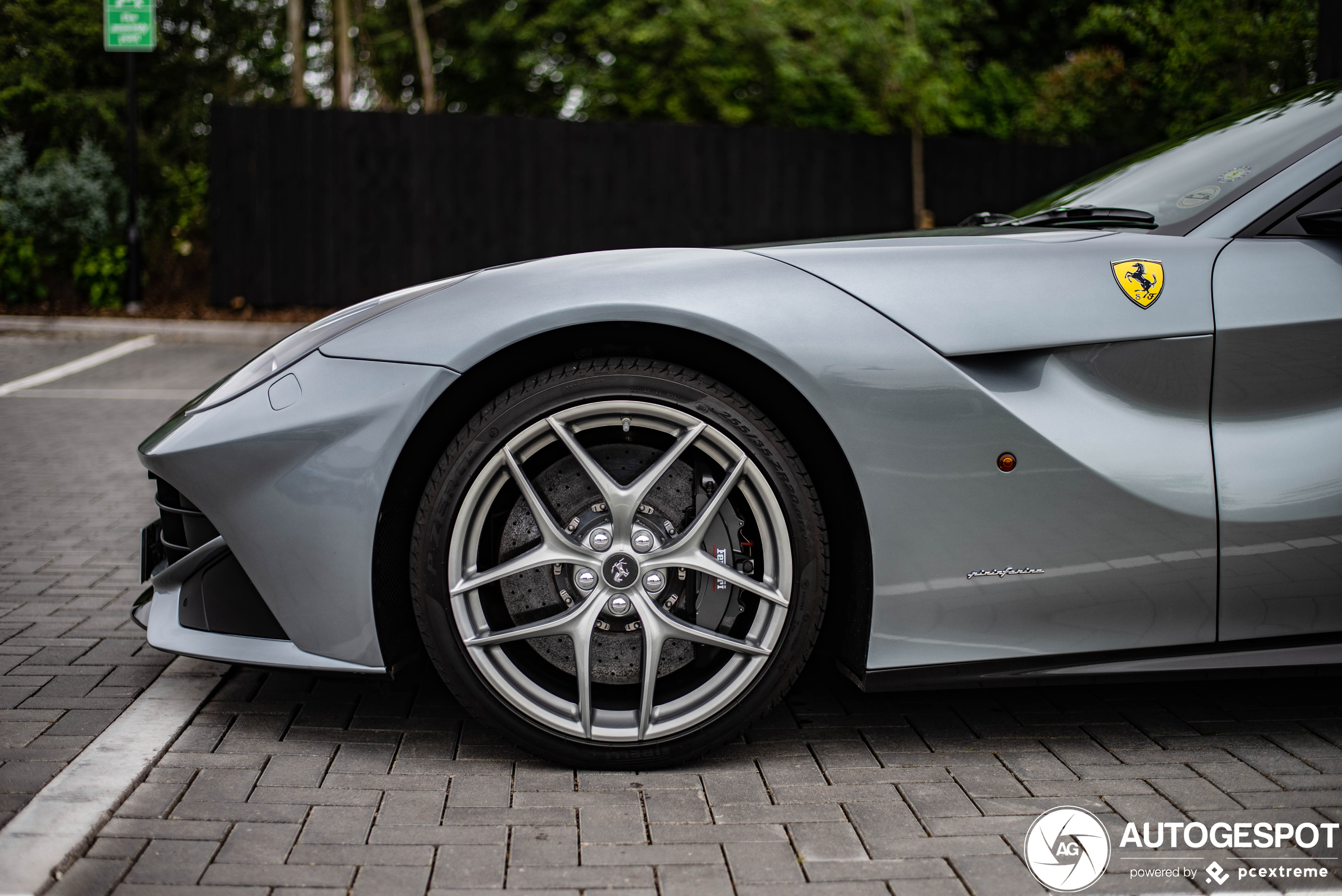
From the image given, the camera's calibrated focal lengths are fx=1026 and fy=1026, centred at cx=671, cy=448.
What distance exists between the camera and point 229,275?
12.4 metres

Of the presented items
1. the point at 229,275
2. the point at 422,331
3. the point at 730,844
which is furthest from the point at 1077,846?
the point at 229,275

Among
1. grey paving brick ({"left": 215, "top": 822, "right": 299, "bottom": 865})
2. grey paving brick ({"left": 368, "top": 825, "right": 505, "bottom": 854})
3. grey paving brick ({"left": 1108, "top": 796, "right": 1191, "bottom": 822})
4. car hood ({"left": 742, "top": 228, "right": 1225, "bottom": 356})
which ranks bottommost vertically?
grey paving brick ({"left": 1108, "top": 796, "right": 1191, "bottom": 822})

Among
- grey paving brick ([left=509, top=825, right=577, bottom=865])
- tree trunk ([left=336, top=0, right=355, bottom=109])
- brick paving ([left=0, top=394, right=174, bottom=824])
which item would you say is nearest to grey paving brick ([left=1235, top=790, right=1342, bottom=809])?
grey paving brick ([left=509, top=825, right=577, bottom=865])

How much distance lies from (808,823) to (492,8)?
2244 centimetres

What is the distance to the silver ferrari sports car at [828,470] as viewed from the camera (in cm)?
204

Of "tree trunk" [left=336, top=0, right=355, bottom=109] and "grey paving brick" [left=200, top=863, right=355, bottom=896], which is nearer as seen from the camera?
"grey paving brick" [left=200, top=863, right=355, bottom=896]

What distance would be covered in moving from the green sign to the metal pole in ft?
0.57

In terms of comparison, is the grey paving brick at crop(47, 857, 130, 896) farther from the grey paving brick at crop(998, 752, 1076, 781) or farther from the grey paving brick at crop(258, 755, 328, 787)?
the grey paving brick at crop(998, 752, 1076, 781)

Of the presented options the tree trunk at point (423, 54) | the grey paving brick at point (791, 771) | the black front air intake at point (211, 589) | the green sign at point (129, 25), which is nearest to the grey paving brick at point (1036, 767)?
the grey paving brick at point (791, 771)

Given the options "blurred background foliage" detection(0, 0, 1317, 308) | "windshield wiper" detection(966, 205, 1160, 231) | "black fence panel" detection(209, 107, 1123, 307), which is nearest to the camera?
"windshield wiper" detection(966, 205, 1160, 231)

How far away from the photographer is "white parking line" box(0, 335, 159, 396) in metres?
8.31

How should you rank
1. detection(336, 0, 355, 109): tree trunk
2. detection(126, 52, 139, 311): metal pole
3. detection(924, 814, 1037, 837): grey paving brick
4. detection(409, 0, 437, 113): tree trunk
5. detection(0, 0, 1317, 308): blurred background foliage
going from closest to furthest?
1. detection(924, 814, 1037, 837): grey paving brick
2. detection(126, 52, 139, 311): metal pole
3. detection(0, 0, 1317, 308): blurred background foliage
4. detection(336, 0, 355, 109): tree trunk
5. detection(409, 0, 437, 113): tree trunk

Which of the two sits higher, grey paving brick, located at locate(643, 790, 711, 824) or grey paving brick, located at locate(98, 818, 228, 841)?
grey paving brick, located at locate(98, 818, 228, 841)

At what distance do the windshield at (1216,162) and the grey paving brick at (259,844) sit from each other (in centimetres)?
218
